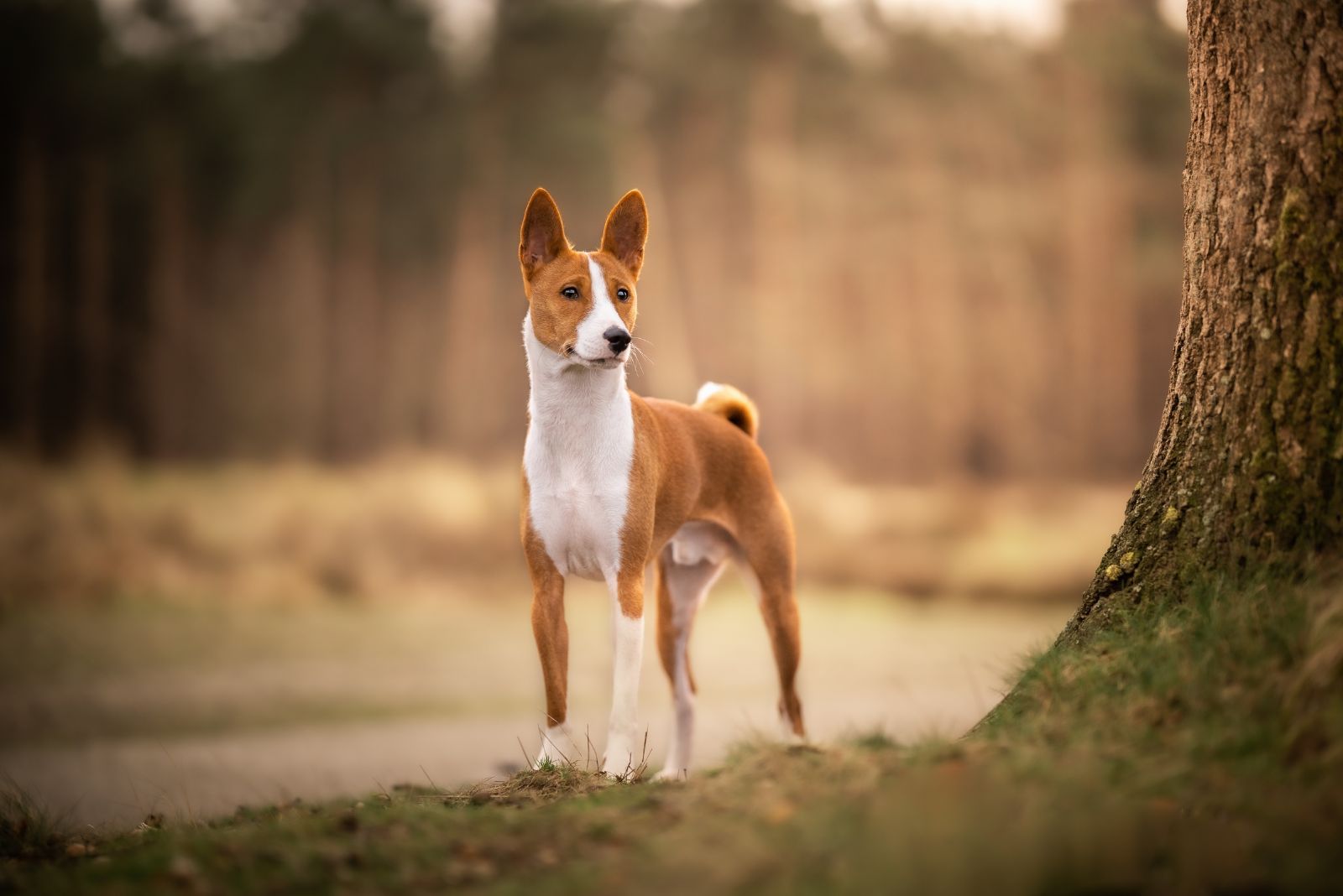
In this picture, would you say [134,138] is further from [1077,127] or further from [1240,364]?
[1240,364]

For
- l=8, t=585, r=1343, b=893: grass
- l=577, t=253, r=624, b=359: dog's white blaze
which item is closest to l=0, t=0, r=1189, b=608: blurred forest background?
l=577, t=253, r=624, b=359: dog's white blaze

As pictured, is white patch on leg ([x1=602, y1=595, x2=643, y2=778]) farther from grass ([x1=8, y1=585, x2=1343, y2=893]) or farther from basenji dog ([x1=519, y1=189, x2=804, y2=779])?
grass ([x1=8, y1=585, x2=1343, y2=893])

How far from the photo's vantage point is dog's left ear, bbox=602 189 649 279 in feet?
17.3

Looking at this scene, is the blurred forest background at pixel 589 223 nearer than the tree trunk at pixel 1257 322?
No

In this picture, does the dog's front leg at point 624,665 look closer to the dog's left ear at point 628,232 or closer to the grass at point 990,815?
the grass at point 990,815

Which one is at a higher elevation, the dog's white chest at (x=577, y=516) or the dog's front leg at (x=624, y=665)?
the dog's white chest at (x=577, y=516)

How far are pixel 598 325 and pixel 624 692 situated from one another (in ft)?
5.05

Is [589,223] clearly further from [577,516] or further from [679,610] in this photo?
[577,516]

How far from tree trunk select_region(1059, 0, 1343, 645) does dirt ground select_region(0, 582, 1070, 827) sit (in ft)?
2.96

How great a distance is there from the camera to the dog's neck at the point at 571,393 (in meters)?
5.01

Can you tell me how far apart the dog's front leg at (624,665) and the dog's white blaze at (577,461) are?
113 mm

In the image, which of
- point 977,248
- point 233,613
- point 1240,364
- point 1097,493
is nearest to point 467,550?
point 233,613

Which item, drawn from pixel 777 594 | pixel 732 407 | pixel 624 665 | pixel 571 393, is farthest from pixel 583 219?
pixel 624 665

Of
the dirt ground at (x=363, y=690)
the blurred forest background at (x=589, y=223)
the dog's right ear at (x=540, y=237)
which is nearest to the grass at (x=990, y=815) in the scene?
the dirt ground at (x=363, y=690)
